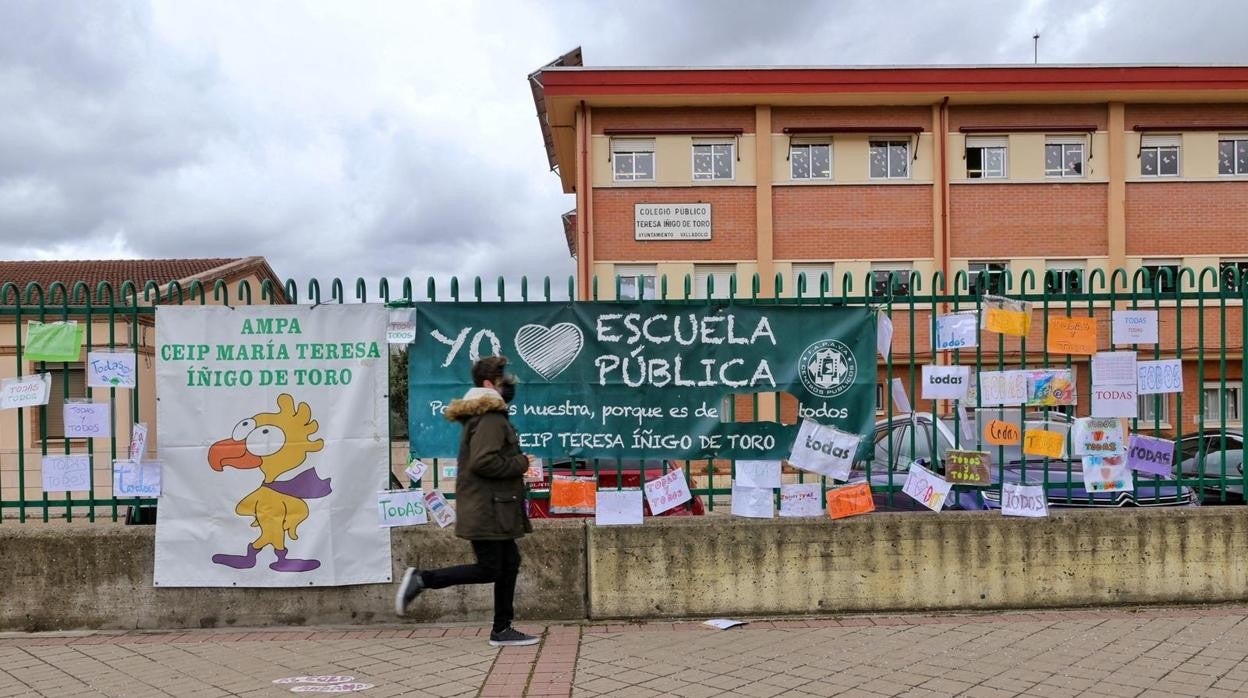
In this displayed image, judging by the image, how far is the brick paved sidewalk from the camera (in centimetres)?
462

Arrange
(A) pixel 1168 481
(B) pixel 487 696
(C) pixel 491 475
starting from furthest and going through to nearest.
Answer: (A) pixel 1168 481, (C) pixel 491 475, (B) pixel 487 696

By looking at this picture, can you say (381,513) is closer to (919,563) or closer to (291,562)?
(291,562)

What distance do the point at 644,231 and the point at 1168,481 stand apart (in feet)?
56.9

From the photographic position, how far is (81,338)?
5.88 metres

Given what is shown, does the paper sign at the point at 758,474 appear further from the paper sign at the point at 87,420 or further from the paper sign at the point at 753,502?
the paper sign at the point at 87,420

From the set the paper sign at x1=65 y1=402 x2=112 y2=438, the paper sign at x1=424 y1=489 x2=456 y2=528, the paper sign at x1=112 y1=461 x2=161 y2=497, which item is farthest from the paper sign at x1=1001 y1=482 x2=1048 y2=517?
the paper sign at x1=65 y1=402 x2=112 y2=438

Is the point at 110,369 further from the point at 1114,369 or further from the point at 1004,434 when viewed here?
the point at 1114,369

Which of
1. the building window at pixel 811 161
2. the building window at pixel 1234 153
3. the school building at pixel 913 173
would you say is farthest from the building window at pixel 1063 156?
the building window at pixel 811 161

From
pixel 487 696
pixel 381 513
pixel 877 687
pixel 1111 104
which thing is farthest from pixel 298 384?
pixel 1111 104

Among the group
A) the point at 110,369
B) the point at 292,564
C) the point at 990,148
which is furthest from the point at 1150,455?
the point at 990,148

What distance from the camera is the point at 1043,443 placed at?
6.11 metres

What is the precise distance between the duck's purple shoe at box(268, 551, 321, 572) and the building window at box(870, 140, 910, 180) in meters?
20.5

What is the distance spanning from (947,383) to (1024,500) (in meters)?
0.96

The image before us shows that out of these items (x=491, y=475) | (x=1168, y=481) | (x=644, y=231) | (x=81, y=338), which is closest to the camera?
(x=491, y=475)
